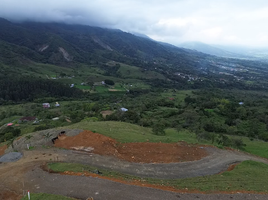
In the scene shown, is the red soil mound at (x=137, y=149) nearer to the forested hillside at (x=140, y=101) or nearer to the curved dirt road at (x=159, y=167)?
the curved dirt road at (x=159, y=167)

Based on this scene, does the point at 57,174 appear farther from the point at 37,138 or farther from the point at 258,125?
the point at 258,125

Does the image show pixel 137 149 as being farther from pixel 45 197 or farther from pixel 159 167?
pixel 45 197

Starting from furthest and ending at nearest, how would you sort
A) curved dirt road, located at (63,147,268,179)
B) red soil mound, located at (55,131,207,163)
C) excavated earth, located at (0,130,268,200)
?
1. red soil mound, located at (55,131,207,163)
2. curved dirt road, located at (63,147,268,179)
3. excavated earth, located at (0,130,268,200)

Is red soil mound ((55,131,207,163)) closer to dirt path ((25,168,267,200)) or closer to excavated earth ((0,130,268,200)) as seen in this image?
excavated earth ((0,130,268,200))

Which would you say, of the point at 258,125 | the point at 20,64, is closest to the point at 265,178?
the point at 258,125

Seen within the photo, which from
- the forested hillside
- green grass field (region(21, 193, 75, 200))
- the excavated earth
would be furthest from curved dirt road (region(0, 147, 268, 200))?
the forested hillside

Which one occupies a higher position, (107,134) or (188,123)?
(107,134)

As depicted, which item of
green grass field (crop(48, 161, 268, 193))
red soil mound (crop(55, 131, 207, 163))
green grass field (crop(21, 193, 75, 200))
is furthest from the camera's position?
red soil mound (crop(55, 131, 207, 163))
